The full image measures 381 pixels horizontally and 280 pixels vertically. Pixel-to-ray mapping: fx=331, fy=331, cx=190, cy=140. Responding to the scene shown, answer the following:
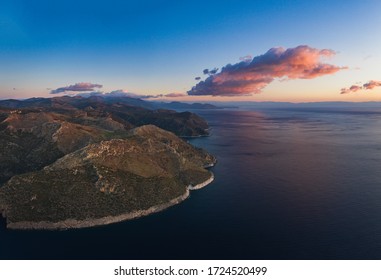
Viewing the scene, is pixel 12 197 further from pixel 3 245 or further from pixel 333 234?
pixel 333 234

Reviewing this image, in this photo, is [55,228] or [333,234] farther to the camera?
[55,228]

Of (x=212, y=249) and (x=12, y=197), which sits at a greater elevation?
(x=12, y=197)

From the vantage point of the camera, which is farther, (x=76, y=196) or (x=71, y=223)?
(x=76, y=196)

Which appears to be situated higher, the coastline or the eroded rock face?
the eroded rock face

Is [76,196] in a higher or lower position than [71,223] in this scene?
higher

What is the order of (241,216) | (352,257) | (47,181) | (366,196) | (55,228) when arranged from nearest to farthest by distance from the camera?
1. (352,257)
2. (55,228)
3. (241,216)
4. (47,181)
5. (366,196)

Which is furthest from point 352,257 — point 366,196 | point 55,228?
point 55,228

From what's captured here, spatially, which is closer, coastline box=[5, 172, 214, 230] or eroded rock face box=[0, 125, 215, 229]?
coastline box=[5, 172, 214, 230]

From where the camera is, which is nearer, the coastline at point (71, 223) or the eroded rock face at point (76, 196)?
the coastline at point (71, 223)

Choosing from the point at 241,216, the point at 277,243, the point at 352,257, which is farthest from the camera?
the point at 241,216

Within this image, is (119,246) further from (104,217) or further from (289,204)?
(289,204)

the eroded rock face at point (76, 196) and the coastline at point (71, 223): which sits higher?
the eroded rock face at point (76, 196)
